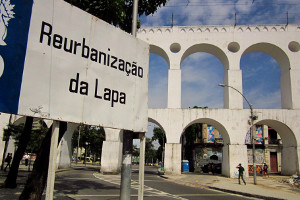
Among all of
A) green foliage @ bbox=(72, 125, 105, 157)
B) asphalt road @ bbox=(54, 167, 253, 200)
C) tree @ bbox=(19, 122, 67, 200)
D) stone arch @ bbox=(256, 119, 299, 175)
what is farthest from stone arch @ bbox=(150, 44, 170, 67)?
green foliage @ bbox=(72, 125, 105, 157)

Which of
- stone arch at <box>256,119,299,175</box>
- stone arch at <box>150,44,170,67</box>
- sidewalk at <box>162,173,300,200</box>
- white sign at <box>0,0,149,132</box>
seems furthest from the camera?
stone arch at <box>150,44,170,67</box>

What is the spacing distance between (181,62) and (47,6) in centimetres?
2335

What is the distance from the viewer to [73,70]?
3.56m

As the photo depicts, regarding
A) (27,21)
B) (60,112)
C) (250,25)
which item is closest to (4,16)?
(27,21)

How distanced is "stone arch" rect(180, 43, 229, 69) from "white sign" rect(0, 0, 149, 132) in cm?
2199

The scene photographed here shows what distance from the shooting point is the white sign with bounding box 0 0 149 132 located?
310 cm

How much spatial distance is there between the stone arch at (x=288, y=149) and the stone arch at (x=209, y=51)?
674 centimetres

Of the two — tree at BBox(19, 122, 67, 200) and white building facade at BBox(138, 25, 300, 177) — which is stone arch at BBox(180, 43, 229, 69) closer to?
white building facade at BBox(138, 25, 300, 177)

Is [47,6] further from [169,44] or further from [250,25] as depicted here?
[250,25]

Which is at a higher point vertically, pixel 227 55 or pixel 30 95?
pixel 227 55

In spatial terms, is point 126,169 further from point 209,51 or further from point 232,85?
point 209,51

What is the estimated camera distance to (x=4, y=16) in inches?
120

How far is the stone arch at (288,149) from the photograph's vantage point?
75.6 feet

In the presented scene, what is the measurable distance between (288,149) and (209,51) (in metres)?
12.0
